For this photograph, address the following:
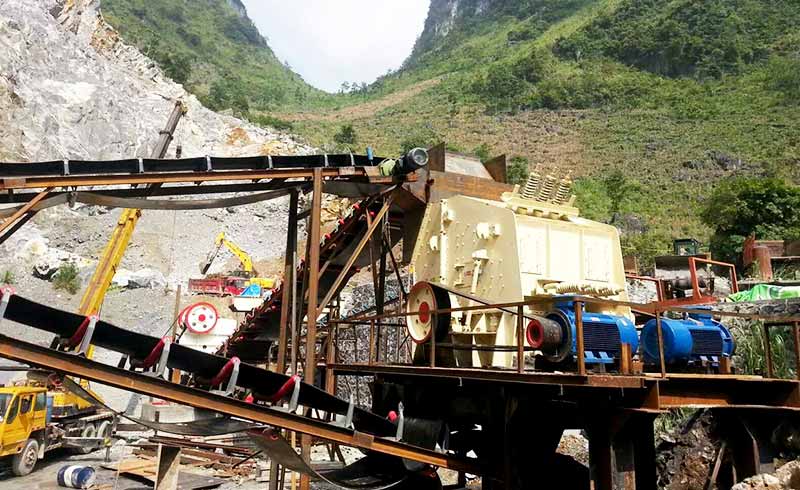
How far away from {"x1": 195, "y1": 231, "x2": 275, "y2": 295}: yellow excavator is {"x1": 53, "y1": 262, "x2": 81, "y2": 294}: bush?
584 centimetres

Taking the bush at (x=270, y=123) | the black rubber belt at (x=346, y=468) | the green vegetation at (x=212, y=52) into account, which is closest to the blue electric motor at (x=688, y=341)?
the black rubber belt at (x=346, y=468)

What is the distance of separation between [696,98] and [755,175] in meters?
23.9

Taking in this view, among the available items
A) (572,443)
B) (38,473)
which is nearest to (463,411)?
(572,443)

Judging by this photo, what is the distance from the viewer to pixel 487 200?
9.71 m

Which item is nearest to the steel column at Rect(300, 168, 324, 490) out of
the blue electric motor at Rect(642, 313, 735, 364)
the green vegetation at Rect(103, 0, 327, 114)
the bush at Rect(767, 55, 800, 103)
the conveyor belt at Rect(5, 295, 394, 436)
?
the conveyor belt at Rect(5, 295, 394, 436)

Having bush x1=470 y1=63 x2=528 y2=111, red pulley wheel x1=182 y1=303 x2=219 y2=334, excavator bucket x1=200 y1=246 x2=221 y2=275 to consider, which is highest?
bush x1=470 y1=63 x2=528 y2=111

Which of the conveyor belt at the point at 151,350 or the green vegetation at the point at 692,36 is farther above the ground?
the green vegetation at the point at 692,36

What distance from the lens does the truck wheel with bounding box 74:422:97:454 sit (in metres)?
16.2

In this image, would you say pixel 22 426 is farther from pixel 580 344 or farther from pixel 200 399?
pixel 580 344

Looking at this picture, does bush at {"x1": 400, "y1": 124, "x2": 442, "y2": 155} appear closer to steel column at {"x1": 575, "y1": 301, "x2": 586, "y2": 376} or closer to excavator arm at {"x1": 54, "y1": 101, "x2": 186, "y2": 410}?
excavator arm at {"x1": 54, "y1": 101, "x2": 186, "y2": 410}

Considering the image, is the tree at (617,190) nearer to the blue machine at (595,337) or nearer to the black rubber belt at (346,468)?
the blue machine at (595,337)

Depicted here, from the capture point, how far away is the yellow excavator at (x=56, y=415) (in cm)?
1366

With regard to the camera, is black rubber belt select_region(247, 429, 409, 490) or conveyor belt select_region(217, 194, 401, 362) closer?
black rubber belt select_region(247, 429, 409, 490)

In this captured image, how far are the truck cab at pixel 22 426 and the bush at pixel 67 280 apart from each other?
18733mm
